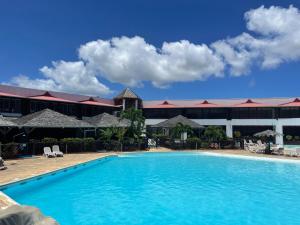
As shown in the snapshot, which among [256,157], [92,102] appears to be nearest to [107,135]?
[92,102]

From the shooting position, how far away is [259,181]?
51.6 feet

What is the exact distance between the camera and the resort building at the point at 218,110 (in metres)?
40.8

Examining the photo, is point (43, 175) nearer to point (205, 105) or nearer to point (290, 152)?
point (290, 152)

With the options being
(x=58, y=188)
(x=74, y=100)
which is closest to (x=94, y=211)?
(x=58, y=188)

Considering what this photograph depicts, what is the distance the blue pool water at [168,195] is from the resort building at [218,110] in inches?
837

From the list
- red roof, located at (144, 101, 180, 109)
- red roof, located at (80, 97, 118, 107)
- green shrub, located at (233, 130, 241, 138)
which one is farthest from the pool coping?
red roof, located at (144, 101, 180, 109)

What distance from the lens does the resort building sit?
4075 cm

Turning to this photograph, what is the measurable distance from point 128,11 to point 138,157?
38.1 feet

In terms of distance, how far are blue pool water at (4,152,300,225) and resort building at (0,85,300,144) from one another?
69.8ft

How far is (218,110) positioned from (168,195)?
34.0m

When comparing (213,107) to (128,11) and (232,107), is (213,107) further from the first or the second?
(128,11)

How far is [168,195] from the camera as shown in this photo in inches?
498

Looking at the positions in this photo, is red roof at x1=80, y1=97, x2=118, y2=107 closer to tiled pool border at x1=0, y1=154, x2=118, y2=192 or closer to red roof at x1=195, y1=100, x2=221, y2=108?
red roof at x1=195, y1=100, x2=221, y2=108

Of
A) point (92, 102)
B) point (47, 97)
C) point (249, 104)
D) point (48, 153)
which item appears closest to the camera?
point (48, 153)
